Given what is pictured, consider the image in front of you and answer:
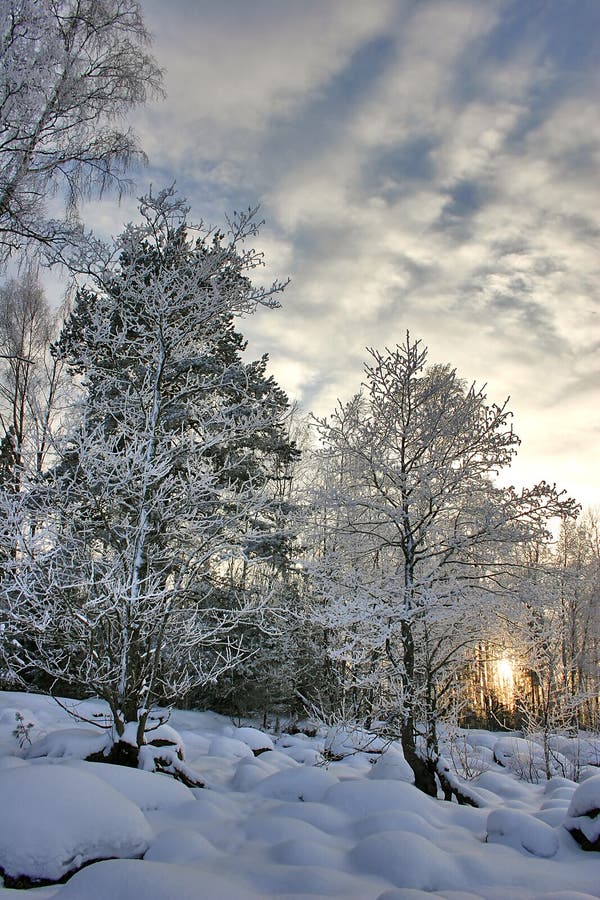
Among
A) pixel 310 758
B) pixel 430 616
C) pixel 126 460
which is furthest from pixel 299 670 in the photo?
pixel 126 460

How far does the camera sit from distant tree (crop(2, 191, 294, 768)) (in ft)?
16.0

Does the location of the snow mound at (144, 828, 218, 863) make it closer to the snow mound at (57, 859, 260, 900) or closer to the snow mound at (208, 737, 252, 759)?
the snow mound at (57, 859, 260, 900)

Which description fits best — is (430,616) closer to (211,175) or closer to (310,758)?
(310,758)

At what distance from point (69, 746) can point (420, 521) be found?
4.99 meters

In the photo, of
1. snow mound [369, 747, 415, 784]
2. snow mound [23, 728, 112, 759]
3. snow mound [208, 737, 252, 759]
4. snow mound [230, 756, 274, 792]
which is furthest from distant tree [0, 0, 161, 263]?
snow mound [369, 747, 415, 784]

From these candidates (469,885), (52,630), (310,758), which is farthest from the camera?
(310,758)

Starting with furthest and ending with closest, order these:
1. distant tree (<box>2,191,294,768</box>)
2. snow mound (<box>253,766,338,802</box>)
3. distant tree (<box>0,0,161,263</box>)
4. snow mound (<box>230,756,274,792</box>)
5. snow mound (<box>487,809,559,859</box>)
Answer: distant tree (<box>0,0,161,263</box>) → snow mound (<box>230,756,274,792</box>) → snow mound (<box>253,766,338,802</box>) → distant tree (<box>2,191,294,768</box>) → snow mound (<box>487,809,559,859</box>)

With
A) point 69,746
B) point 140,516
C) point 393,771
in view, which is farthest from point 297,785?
point 140,516

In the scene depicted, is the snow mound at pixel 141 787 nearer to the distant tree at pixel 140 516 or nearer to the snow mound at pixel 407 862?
the distant tree at pixel 140 516

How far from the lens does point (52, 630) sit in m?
4.95

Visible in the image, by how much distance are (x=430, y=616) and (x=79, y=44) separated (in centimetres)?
891

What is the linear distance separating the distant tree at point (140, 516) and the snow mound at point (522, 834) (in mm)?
2675

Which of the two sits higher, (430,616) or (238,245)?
(238,245)

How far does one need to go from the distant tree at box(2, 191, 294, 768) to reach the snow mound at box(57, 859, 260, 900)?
184 cm
